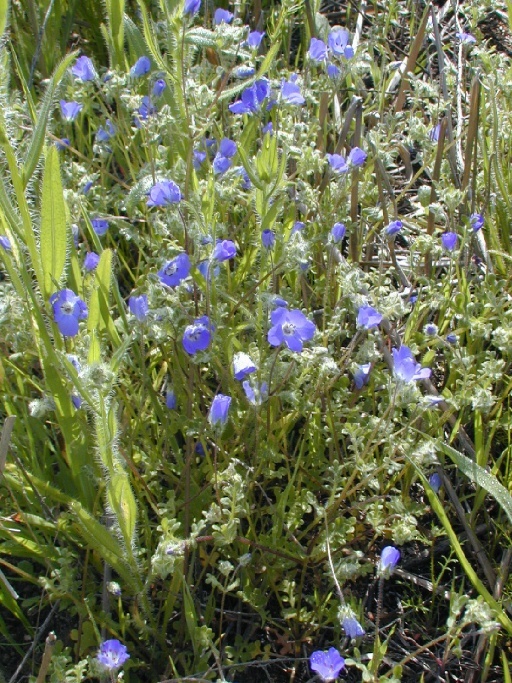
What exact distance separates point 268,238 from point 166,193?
0.93 ft

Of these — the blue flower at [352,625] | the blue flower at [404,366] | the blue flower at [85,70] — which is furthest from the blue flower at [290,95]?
the blue flower at [352,625]

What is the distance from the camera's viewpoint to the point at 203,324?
5.87 feet

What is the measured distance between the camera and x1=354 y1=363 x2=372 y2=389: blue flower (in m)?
1.96

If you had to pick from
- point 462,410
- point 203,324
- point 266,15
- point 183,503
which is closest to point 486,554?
point 462,410

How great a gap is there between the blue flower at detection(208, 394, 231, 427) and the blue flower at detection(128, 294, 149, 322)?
30cm

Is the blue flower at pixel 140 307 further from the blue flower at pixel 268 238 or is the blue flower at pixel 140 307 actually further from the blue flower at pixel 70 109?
the blue flower at pixel 70 109

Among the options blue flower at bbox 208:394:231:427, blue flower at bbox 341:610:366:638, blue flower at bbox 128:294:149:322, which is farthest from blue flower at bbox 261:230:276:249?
blue flower at bbox 341:610:366:638

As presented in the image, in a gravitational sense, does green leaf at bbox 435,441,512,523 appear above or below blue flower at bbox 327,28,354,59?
below

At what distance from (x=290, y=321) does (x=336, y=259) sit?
59cm

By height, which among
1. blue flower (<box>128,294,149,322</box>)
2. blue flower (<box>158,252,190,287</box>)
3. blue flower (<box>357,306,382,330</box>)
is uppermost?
blue flower (<box>158,252,190,287</box>)

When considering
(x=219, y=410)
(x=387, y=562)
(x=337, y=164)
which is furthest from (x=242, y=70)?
(x=387, y=562)

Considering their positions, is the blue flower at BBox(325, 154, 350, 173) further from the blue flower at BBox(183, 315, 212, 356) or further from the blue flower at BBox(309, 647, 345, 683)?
the blue flower at BBox(309, 647, 345, 683)

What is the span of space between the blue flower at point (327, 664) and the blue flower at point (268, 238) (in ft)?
3.12

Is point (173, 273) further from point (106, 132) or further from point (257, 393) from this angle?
point (106, 132)
